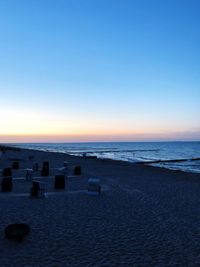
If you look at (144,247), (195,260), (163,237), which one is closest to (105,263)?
(144,247)

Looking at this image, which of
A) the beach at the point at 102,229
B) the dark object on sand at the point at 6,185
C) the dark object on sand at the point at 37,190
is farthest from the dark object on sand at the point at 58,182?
the dark object on sand at the point at 37,190

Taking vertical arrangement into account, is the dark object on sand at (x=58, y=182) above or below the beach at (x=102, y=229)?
above

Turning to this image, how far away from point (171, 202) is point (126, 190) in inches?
117

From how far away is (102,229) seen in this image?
8.27 metres

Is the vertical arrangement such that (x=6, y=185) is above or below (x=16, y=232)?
above

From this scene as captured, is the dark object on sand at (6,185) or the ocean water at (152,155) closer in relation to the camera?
the dark object on sand at (6,185)

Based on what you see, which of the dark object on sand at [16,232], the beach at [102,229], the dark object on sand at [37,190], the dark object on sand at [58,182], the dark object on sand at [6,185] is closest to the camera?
the beach at [102,229]

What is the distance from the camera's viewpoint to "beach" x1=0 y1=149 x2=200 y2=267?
6.27m

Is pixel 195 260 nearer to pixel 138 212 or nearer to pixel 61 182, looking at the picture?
pixel 138 212

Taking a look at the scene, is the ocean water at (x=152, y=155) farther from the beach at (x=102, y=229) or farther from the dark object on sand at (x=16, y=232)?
the dark object on sand at (x=16, y=232)

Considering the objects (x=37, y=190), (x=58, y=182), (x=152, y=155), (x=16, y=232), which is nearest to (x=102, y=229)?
(x=16, y=232)

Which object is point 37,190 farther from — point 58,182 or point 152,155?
point 152,155

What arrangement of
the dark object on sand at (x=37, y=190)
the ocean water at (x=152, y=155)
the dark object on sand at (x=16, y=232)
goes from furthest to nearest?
the ocean water at (x=152, y=155) → the dark object on sand at (x=37, y=190) → the dark object on sand at (x=16, y=232)

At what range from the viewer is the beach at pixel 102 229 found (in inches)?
247
